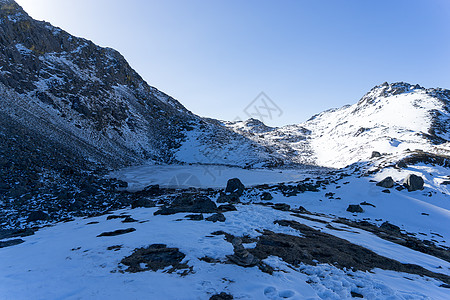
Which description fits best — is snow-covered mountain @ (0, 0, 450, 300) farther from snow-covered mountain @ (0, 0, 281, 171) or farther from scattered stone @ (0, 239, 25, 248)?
snow-covered mountain @ (0, 0, 281, 171)

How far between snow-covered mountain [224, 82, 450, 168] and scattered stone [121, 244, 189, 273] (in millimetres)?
46347

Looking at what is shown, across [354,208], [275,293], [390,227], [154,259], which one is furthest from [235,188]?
[275,293]

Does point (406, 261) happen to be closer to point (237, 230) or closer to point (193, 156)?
point (237, 230)

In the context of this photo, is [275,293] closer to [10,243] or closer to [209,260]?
[209,260]

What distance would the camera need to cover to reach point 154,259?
7.44m

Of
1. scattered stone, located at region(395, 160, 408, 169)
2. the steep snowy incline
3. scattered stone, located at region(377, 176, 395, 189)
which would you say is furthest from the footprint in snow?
the steep snowy incline

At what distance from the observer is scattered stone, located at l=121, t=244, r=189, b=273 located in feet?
22.5

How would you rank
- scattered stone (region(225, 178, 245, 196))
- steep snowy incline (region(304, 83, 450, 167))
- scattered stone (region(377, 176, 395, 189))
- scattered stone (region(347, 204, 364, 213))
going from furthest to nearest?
1. steep snowy incline (region(304, 83, 450, 167))
2. scattered stone (region(225, 178, 245, 196))
3. scattered stone (region(377, 176, 395, 189))
4. scattered stone (region(347, 204, 364, 213))

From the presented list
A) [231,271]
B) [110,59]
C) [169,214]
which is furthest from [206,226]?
[110,59]

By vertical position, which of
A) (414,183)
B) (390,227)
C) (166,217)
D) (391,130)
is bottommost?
(166,217)

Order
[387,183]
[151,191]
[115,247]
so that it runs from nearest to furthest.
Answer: [115,247] → [387,183] → [151,191]

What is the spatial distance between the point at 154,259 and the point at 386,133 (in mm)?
88399

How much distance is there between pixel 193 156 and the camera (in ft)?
201

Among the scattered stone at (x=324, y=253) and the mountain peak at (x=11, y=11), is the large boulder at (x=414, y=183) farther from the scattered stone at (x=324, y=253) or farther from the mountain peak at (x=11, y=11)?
the mountain peak at (x=11, y=11)
